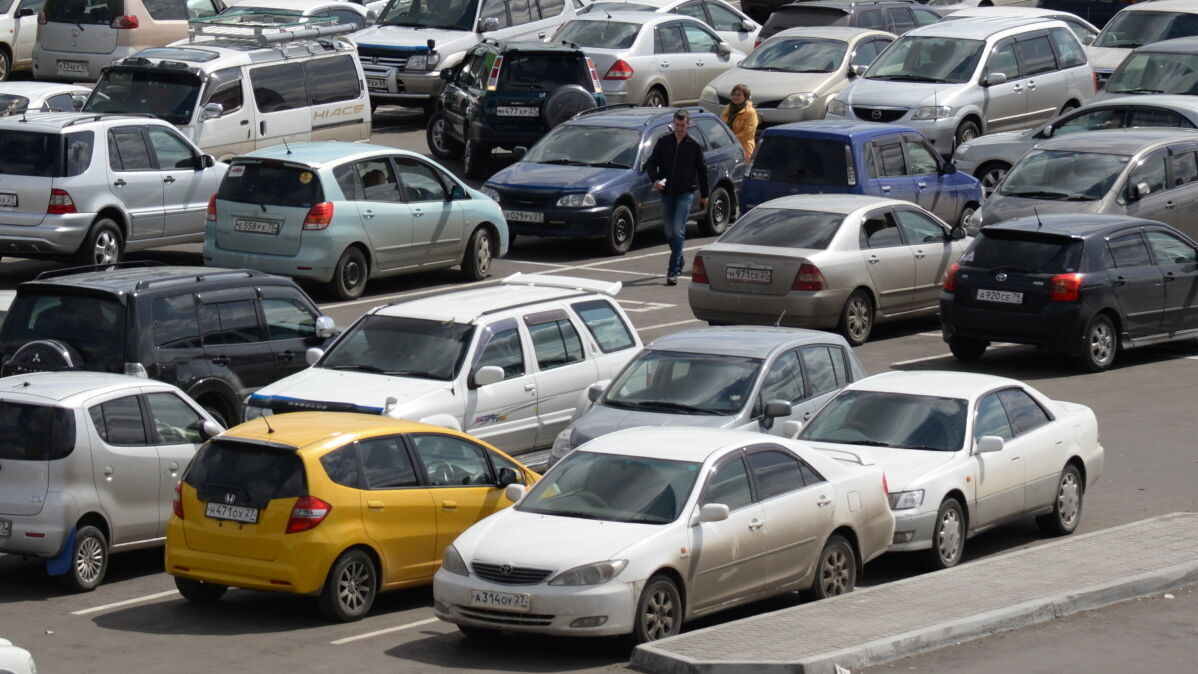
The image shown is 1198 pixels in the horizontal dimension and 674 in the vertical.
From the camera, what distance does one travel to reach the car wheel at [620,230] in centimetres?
2541

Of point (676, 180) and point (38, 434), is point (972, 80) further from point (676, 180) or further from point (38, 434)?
point (38, 434)

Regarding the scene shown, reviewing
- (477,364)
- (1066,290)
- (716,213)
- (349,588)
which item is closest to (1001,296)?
(1066,290)

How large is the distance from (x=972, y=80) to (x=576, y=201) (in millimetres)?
7511

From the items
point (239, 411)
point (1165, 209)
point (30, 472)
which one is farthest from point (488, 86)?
point (30, 472)

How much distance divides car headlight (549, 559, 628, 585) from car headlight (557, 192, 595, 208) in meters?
13.8

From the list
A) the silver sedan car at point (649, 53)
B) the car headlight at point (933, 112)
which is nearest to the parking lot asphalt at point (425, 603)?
the car headlight at point (933, 112)

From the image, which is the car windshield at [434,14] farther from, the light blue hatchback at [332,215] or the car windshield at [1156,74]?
the car windshield at [1156,74]

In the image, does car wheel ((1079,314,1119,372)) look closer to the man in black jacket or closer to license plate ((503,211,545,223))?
the man in black jacket

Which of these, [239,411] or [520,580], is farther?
[239,411]

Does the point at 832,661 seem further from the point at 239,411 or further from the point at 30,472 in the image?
the point at 239,411

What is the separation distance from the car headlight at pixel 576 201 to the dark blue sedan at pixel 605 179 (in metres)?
0.01

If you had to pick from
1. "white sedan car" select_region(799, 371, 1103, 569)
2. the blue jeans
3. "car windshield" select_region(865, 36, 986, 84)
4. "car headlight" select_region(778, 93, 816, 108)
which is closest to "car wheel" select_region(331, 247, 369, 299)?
the blue jeans

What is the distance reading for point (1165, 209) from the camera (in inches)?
933

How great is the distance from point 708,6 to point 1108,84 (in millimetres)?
8340
